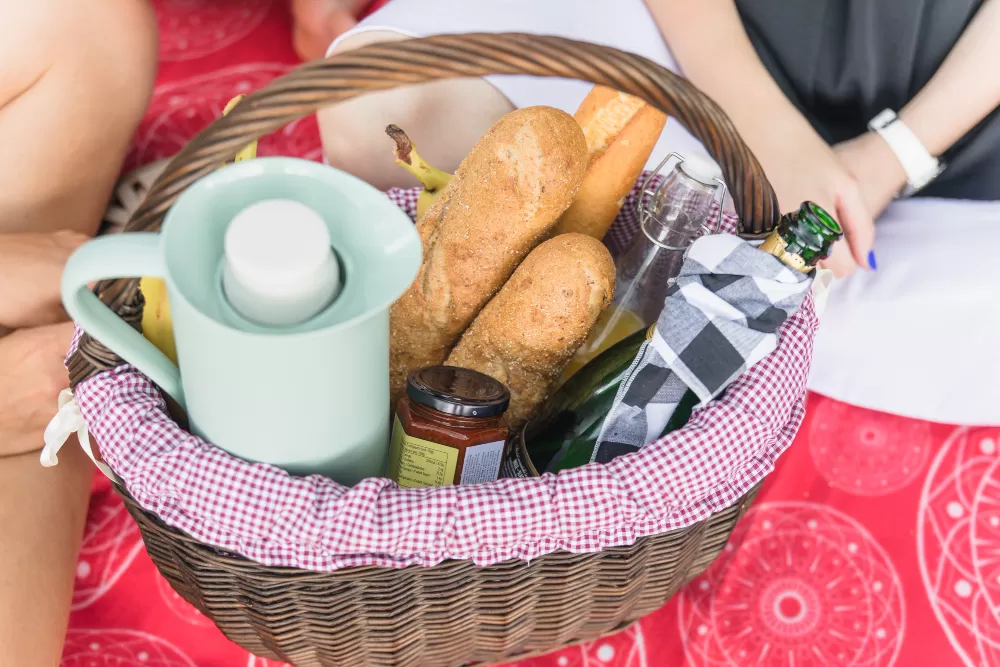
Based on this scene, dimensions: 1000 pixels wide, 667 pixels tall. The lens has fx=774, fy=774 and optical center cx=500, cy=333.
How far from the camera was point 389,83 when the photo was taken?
41 cm

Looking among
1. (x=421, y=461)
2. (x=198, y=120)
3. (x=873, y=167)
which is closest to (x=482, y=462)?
(x=421, y=461)

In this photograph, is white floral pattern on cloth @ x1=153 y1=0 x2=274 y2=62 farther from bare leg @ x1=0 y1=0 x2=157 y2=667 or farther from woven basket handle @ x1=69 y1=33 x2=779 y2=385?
woven basket handle @ x1=69 y1=33 x2=779 y2=385

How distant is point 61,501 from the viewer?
2.11 feet

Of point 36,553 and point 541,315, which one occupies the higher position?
point 541,315

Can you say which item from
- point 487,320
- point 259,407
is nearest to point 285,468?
point 259,407

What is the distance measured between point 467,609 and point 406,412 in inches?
5.4

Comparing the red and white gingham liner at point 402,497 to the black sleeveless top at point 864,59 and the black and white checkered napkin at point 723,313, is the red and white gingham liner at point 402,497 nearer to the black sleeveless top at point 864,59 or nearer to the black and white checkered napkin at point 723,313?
the black and white checkered napkin at point 723,313

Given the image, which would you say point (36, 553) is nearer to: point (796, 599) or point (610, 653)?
point (610, 653)

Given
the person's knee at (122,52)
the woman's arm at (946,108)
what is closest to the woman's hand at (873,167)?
the woman's arm at (946,108)

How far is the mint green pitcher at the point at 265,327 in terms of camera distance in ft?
1.19

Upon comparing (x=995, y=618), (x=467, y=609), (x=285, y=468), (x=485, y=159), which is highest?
(x=485, y=159)

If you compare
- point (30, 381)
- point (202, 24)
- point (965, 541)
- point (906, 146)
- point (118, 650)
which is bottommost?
point (118, 650)

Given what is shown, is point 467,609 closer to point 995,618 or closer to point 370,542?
point 370,542

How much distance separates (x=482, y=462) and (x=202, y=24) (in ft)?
3.24
